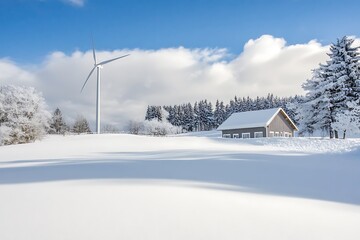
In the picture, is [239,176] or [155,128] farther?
[155,128]

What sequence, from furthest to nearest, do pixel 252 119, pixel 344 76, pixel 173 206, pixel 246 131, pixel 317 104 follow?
pixel 252 119
pixel 246 131
pixel 317 104
pixel 344 76
pixel 173 206

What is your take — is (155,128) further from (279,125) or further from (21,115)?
(21,115)

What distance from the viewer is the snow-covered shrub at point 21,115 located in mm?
31656

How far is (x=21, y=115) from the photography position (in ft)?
107

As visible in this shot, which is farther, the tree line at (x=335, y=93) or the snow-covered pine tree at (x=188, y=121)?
the snow-covered pine tree at (x=188, y=121)

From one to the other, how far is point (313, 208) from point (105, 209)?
155 inches

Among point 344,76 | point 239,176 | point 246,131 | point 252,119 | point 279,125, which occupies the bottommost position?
point 239,176

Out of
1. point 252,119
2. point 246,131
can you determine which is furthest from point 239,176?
point 252,119

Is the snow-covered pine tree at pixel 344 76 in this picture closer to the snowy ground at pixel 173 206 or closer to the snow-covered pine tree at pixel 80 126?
the snowy ground at pixel 173 206

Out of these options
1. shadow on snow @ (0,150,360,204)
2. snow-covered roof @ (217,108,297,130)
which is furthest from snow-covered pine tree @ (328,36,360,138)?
shadow on snow @ (0,150,360,204)

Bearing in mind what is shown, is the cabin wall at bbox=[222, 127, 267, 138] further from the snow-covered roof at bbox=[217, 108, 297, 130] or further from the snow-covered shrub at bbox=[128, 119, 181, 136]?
the snow-covered shrub at bbox=[128, 119, 181, 136]

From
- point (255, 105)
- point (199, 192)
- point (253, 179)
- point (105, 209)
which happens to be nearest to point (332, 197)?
point (253, 179)

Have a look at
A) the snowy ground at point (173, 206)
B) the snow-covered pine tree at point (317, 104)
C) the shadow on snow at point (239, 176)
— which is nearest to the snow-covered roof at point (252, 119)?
the snow-covered pine tree at point (317, 104)

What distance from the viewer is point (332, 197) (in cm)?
718
